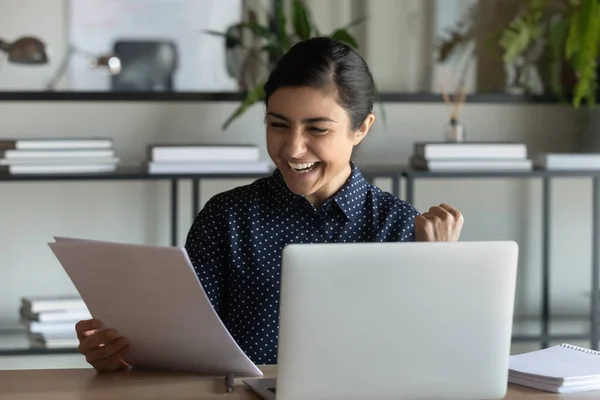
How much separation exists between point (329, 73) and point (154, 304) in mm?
706

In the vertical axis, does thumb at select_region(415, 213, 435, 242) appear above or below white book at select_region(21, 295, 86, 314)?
above

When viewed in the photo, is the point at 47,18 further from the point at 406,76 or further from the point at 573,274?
the point at 573,274

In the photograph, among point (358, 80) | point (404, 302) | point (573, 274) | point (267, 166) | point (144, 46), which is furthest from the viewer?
point (573, 274)

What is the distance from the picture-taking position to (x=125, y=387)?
5.67 ft

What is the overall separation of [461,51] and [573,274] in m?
0.94

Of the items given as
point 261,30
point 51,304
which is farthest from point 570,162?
point 51,304

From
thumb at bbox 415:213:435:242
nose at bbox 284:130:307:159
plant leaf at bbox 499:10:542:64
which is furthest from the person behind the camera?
plant leaf at bbox 499:10:542:64

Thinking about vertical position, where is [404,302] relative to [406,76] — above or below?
below

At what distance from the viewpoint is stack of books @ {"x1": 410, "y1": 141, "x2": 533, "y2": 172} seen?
3486mm

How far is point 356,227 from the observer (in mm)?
2256

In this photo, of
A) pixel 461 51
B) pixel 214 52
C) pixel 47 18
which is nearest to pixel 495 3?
pixel 461 51

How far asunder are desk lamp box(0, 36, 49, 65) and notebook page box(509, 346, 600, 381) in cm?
223

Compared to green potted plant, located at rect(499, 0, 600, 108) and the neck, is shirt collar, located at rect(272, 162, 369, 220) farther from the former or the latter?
green potted plant, located at rect(499, 0, 600, 108)

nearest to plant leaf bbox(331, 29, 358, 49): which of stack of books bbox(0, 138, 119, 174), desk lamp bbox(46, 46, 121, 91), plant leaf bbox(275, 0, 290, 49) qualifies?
plant leaf bbox(275, 0, 290, 49)
